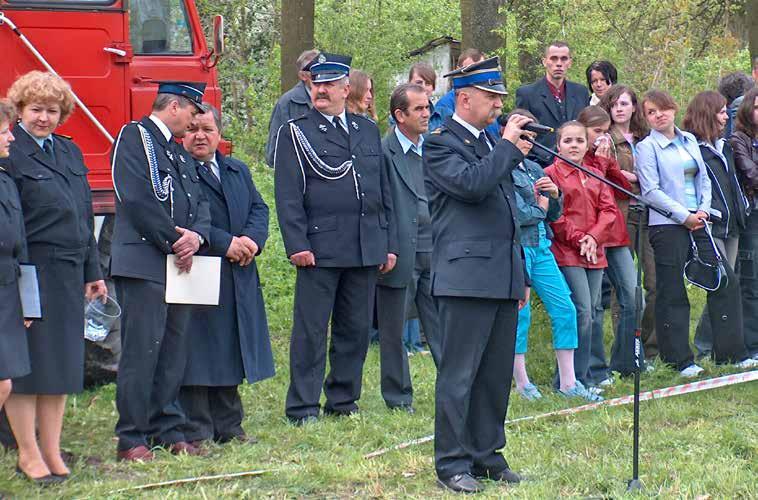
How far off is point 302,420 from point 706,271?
3215mm

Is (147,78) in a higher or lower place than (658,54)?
lower

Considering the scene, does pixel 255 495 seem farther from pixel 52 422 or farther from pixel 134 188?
pixel 134 188

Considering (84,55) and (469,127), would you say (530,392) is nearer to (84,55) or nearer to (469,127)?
(469,127)

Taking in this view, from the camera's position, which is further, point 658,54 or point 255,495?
point 658,54

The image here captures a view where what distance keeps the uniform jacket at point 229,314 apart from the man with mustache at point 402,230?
1035 millimetres

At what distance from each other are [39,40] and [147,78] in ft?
2.95

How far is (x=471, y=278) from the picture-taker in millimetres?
5938

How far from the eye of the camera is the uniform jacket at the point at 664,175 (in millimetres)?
8953

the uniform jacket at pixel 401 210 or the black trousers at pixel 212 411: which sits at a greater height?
the uniform jacket at pixel 401 210

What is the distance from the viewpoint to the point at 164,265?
682 cm

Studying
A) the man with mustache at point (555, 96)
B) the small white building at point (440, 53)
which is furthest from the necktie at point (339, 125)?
the small white building at point (440, 53)

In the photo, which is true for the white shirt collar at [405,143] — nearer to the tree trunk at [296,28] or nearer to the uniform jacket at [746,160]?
the uniform jacket at [746,160]

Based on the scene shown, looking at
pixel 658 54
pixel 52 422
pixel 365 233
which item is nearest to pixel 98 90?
A: pixel 365 233

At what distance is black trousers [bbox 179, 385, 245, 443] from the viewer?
7297 mm
